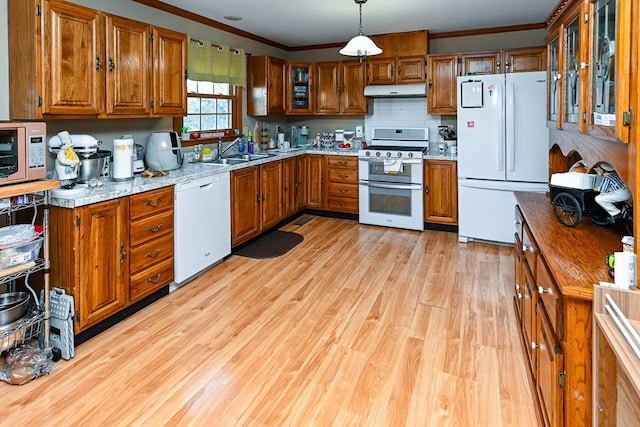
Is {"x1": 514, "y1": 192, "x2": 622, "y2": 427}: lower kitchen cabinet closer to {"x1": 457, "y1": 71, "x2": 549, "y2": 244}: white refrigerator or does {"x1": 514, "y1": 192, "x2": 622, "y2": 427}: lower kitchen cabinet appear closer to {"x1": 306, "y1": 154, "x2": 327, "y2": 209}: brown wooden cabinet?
{"x1": 457, "y1": 71, "x2": 549, "y2": 244}: white refrigerator

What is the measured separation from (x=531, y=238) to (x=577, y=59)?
89 centimetres

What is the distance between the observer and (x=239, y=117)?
548 centimetres

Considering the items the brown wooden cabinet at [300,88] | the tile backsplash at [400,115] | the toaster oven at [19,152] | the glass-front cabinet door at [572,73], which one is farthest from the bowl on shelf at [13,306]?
the tile backsplash at [400,115]

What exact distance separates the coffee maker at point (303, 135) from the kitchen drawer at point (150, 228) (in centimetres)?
353

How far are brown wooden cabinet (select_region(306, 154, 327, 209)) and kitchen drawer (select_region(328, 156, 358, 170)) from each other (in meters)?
0.12

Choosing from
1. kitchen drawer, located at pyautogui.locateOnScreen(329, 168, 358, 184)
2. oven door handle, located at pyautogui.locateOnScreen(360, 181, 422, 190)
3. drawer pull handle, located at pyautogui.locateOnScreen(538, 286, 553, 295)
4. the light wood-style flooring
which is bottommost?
the light wood-style flooring

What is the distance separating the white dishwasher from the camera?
3465 mm

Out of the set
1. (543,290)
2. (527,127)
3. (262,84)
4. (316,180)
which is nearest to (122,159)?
(262,84)

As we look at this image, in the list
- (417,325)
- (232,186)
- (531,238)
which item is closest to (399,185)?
(232,186)

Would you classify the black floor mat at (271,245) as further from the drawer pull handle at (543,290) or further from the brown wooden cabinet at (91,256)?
the drawer pull handle at (543,290)

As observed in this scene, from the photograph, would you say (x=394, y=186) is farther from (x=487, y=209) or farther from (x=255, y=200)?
(x=255, y=200)

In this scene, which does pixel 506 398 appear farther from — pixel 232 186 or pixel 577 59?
pixel 232 186

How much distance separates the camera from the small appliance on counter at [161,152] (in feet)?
12.3

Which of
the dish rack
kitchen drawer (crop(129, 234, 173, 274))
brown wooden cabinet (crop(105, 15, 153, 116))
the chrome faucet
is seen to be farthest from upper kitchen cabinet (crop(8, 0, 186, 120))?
the chrome faucet
